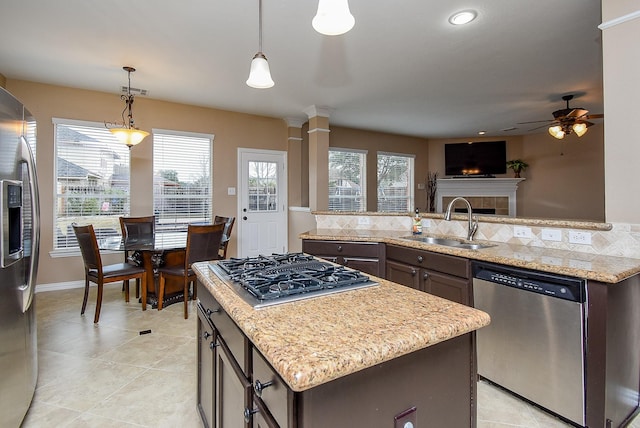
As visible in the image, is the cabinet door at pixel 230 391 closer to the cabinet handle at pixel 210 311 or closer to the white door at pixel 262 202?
the cabinet handle at pixel 210 311

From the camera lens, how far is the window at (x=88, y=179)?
13.6 ft

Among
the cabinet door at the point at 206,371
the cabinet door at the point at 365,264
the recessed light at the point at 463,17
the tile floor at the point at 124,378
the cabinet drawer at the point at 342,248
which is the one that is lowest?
the tile floor at the point at 124,378

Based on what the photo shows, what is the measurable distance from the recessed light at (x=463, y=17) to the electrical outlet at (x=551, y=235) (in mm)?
1794

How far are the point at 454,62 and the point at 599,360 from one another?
3057mm

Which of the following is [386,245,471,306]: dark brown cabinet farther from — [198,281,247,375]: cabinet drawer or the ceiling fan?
the ceiling fan

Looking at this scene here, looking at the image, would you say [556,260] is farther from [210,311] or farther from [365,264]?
[210,311]

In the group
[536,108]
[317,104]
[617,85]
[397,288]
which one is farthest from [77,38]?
[536,108]

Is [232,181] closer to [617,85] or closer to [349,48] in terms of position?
[349,48]

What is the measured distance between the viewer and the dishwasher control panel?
162 centimetres

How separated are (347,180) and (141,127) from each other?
3.72m

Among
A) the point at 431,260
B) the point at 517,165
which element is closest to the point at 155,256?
the point at 431,260

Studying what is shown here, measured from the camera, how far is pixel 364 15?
259cm

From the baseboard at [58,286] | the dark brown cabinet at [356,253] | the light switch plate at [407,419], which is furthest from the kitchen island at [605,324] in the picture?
the baseboard at [58,286]

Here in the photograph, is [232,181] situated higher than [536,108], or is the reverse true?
[536,108]
